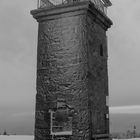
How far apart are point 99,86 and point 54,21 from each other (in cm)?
221

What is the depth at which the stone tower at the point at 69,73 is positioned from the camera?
7.28m

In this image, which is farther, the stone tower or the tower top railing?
the tower top railing

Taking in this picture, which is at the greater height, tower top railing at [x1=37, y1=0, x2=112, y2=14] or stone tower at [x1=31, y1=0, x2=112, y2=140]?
tower top railing at [x1=37, y1=0, x2=112, y2=14]

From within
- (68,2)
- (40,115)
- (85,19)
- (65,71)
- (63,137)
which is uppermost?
(68,2)

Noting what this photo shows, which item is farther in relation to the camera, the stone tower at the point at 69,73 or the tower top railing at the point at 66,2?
the tower top railing at the point at 66,2

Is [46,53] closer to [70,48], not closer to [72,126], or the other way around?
[70,48]

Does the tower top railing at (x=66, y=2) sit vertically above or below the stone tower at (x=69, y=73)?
above

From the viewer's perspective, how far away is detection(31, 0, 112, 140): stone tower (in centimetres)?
728

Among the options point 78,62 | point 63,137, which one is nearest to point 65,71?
point 78,62

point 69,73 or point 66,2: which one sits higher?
point 66,2

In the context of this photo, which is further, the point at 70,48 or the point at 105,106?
the point at 105,106

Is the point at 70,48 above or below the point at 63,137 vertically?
above

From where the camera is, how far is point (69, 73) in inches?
298

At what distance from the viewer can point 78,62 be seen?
750cm
